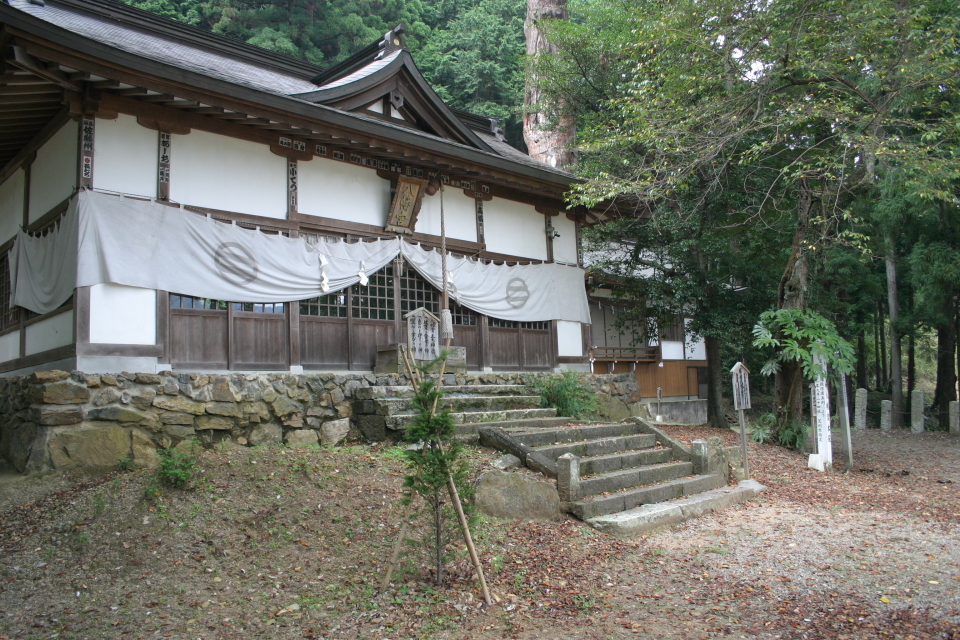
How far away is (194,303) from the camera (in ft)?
30.2

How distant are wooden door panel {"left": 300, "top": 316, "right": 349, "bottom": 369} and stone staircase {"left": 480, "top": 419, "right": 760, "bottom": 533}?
3247mm

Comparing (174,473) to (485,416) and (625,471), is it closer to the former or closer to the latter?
(485,416)

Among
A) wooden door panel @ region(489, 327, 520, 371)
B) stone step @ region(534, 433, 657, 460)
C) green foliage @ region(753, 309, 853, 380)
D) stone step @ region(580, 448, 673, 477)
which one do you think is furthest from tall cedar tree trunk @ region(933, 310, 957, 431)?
stone step @ region(580, 448, 673, 477)

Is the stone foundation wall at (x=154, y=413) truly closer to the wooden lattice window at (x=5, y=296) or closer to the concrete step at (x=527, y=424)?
the concrete step at (x=527, y=424)

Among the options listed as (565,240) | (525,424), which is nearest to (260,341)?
(525,424)

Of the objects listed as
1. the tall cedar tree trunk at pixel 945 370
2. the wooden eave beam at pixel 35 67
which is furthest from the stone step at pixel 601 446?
the tall cedar tree trunk at pixel 945 370

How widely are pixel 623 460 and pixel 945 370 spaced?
18.5 meters

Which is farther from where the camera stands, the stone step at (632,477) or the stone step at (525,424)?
the stone step at (525,424)

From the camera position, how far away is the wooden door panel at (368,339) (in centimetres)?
1087

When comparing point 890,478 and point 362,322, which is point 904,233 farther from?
point 362,322

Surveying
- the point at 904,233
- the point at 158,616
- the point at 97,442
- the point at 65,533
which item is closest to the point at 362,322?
the point at 97,442

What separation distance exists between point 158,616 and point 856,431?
21.5 m

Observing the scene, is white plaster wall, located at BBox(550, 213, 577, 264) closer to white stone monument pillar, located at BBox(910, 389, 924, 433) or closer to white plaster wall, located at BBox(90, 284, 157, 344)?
white plaster wall, located at BBox(90, 284, 157, 344)

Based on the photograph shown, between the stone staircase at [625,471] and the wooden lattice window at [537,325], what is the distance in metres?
3.67
